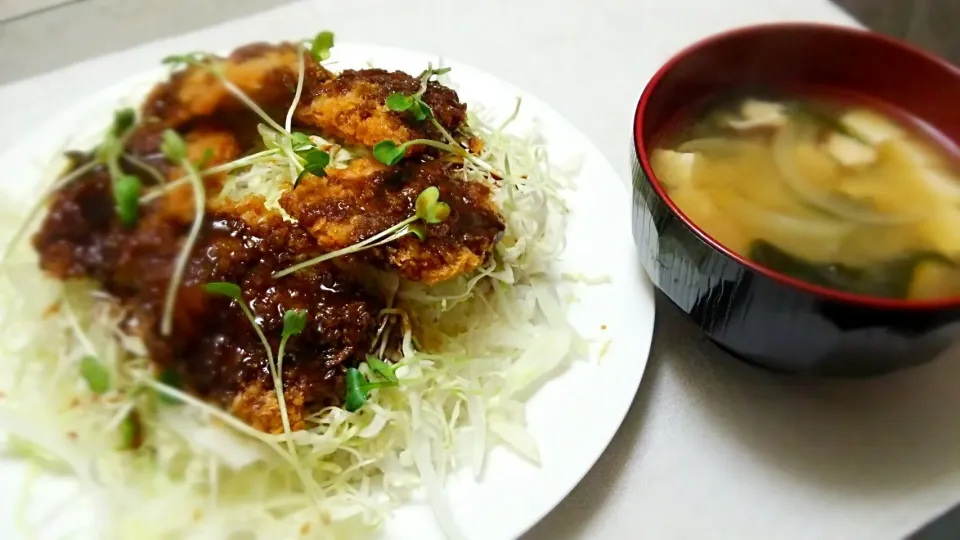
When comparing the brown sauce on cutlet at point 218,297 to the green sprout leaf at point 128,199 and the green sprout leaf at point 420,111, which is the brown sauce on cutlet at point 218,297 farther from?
the green sprout leaf at point 420,111

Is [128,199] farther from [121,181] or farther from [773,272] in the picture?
Answer: [773,272]

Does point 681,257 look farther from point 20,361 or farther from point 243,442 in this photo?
point 20,361

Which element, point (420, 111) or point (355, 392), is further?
point (420, 111)

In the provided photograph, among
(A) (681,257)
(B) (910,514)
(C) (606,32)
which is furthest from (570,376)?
(C) (606,32)

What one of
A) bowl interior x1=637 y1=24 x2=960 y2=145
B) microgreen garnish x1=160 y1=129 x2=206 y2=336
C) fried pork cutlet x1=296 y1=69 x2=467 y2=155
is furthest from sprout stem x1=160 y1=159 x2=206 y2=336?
bowl interior x1=637 y1=24 x2=960 y2=145

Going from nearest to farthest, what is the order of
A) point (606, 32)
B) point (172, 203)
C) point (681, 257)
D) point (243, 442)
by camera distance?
point (172, 203) → point (243, 442) → point (681, 257) → point (606, 32)

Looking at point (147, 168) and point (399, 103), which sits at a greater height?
point (147, 168)

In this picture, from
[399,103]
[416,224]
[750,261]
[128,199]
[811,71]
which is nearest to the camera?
[128,199]

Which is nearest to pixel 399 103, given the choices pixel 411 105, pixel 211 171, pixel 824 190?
pixel 411 105
